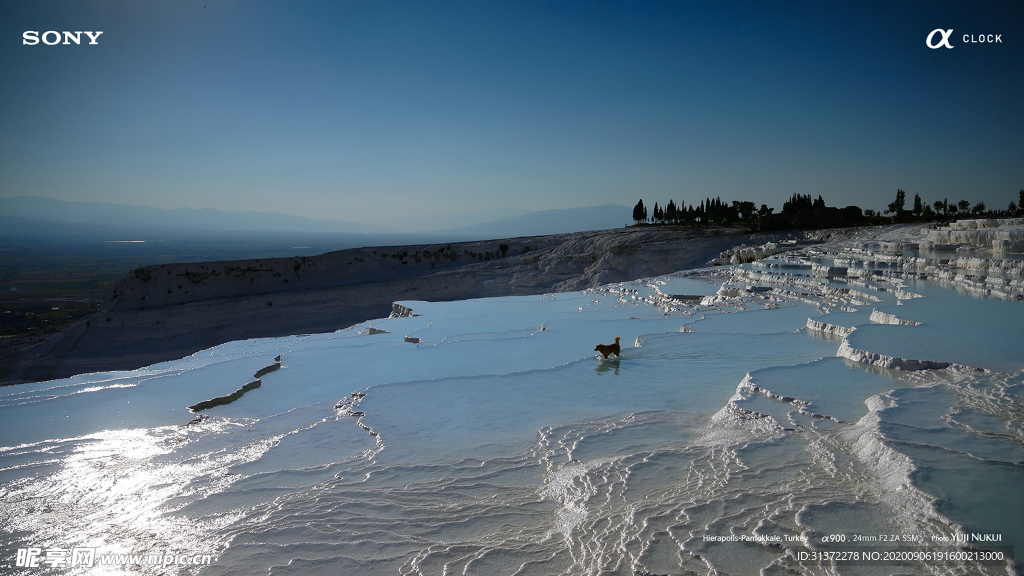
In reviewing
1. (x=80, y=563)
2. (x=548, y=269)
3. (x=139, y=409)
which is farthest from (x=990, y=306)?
(x=548, y=269)

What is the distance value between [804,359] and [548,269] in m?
17.4

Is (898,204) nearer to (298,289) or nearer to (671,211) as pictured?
(671,211)

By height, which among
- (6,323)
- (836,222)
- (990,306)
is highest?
(836,222)

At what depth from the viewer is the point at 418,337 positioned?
829 cm

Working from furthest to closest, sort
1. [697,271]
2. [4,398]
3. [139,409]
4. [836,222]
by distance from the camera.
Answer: [836,222] → [697,271] → [4,398] → [139,409]

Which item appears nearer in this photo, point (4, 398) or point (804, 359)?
point (804, 359)

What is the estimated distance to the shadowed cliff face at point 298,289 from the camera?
17.6m

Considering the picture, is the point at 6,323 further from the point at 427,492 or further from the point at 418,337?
the point at 427,492

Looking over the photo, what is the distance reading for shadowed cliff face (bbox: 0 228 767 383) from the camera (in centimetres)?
1761

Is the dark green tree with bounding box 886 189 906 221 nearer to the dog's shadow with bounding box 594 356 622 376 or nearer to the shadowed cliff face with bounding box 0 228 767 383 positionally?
the shadowed cliff face with bounding box 0 228 767 383

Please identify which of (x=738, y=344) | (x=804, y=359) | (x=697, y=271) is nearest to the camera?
(x=804, y=359)

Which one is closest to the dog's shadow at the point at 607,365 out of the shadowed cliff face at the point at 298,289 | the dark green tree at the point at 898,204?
the shadowed cliff face at the point at 298,289

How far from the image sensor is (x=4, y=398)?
19.4 ft

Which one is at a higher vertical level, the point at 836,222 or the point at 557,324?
the point at 836,222
